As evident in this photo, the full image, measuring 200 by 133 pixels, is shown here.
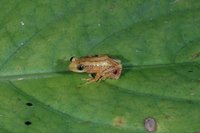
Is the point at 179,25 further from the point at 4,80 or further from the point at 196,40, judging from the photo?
the point at 4,80

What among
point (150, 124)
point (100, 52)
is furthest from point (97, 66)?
point (150, 124)

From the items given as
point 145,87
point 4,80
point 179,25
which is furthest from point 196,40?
point 4,80

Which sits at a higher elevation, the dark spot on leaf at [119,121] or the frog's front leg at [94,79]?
the frog's front leg at [94,79]

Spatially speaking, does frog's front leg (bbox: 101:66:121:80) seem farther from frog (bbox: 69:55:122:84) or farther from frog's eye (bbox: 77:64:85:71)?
frog's eye (bbox: 77:64:85:71)

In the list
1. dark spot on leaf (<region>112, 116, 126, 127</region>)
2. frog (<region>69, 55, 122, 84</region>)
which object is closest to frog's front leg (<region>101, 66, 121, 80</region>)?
frog (<region>69, 55, 122, 84</region>)

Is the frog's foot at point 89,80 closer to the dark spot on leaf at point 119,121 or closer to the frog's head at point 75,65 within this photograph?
the frog's head at point 75,65

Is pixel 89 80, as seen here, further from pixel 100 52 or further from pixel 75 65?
pixel 100 52

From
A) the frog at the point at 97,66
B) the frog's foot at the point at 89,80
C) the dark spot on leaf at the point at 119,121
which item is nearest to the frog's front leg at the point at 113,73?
the frog at the point at 97,66

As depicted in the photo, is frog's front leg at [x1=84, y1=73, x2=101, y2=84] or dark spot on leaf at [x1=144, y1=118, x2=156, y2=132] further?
frog's front leg at [x1=84, y1=73, x2=101, y2=84]
